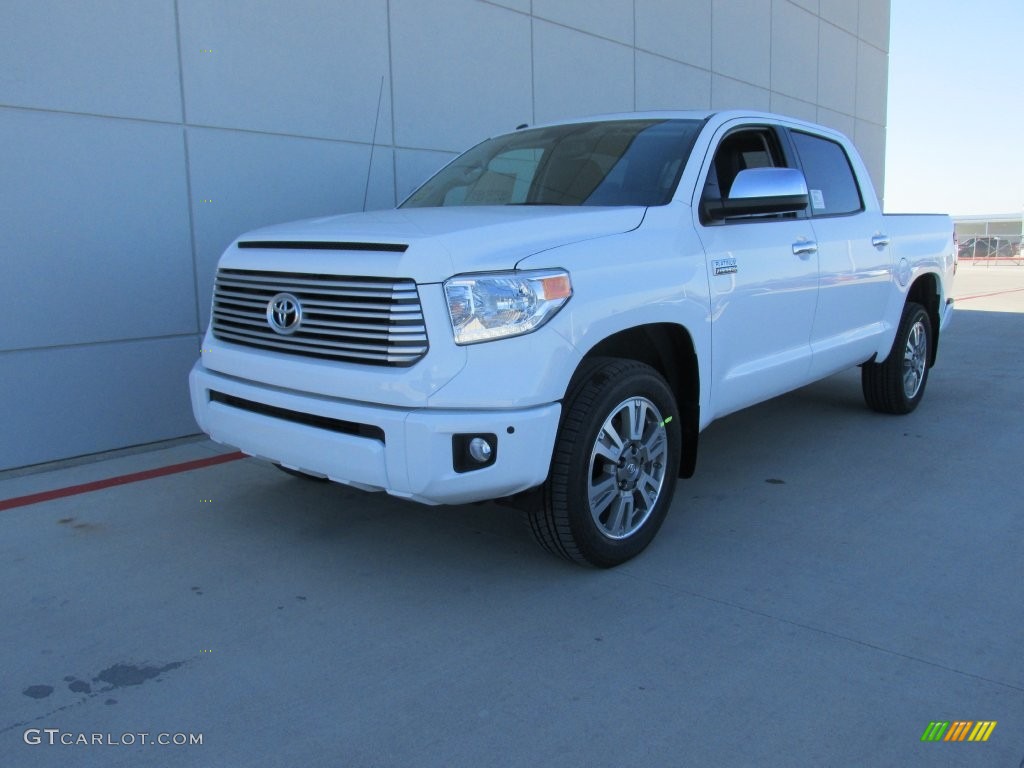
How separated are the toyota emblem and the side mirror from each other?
1.99 metres

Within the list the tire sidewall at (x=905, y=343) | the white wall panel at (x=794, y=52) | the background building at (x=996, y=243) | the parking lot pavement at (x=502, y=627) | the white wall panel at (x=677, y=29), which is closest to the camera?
the parking lot pavement at (x=502, y=627)

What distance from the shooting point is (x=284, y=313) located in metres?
3.56

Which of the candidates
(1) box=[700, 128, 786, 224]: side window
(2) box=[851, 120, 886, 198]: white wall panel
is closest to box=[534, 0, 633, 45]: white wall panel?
(1) box=[700, 128, 786, 224]: side window

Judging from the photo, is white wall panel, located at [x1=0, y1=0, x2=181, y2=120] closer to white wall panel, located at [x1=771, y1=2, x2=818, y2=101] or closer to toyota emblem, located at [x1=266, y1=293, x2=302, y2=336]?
toyota emblem, located at [x1=266, y1=293, x2=302, y2=336]

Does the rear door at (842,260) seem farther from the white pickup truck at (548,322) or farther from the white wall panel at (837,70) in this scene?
the white wall panel at (837,70)

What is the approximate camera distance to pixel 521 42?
842cm

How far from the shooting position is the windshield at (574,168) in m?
4.20

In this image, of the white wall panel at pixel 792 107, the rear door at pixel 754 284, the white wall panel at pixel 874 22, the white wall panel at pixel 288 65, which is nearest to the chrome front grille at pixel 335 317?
the rear door at pixel 754 284

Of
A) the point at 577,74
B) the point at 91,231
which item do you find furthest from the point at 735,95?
the point at 91,231

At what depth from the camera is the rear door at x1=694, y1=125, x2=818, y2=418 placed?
4168 mm

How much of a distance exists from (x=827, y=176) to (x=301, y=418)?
12.3ft

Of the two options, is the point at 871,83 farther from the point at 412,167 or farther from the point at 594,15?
the point at 412,167

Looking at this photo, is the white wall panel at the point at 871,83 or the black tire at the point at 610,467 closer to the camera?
the black tire at the point at 610,467

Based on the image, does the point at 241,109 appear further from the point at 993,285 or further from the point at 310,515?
the point at 993,285
